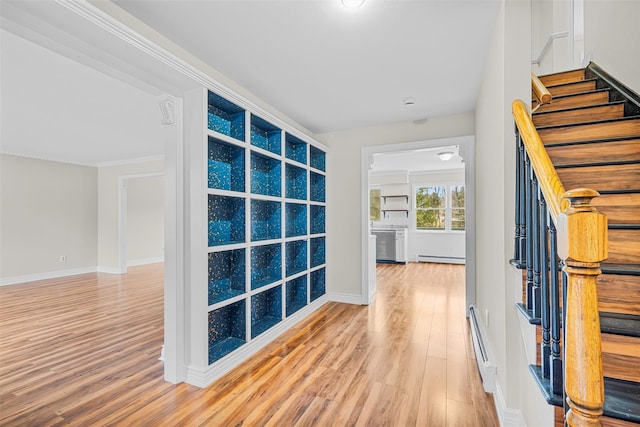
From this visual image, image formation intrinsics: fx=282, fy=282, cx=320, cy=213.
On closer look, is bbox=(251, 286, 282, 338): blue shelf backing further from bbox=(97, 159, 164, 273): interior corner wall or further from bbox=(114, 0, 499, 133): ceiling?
bbox=(97, 159, 164, 273): interior corner wall

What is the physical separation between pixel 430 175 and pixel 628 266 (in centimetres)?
694

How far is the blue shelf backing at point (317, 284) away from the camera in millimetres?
3883

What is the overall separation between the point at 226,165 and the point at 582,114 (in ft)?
9.63

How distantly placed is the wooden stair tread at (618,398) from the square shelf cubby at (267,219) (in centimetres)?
252

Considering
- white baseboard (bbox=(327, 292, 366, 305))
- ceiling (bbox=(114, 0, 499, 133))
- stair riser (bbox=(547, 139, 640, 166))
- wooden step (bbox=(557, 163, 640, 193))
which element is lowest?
white baseboard (bbox=(327, 292, 366, 305))

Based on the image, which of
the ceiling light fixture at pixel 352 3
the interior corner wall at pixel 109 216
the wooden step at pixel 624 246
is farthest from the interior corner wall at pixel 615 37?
the interior corner wall at pixel 109 216

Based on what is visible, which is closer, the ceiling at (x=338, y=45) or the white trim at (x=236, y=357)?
the ceiling at (x=338, y=45)

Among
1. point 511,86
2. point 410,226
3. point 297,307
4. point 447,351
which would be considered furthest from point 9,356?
point 410,226

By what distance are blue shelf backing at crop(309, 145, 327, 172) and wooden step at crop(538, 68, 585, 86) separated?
8.47 ft

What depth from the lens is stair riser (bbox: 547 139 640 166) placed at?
1.75 meters

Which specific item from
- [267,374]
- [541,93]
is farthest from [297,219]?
[541,93]

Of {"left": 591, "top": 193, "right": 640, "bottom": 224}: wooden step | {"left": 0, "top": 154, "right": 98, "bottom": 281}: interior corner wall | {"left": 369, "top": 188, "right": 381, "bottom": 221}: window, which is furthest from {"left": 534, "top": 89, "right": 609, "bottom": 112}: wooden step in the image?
{"left": 0, "top": 154, "right": 98, "bottom": 281}: interior corner wall

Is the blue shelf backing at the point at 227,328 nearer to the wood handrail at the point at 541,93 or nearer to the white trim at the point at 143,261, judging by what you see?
the wood handrail at the point at 541,93

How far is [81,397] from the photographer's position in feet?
6.39
